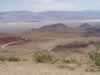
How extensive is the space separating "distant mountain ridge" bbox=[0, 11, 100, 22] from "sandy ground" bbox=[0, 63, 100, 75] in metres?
1.26

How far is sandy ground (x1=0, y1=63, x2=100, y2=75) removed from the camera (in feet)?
22.2

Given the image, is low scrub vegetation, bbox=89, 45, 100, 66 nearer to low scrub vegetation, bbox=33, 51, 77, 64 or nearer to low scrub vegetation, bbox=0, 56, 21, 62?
low scrub vegetation, bbox=33, 51, 77, 64

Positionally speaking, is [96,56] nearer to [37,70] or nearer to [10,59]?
[37,70]

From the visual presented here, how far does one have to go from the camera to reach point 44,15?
22.6 ft

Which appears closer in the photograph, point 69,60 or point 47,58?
point 69,60

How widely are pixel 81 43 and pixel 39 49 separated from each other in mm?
1161

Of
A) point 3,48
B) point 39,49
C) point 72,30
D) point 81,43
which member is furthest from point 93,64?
point 3,48

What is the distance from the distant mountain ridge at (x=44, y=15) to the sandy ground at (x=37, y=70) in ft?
4.14

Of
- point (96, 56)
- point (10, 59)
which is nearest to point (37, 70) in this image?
point (10, 59)

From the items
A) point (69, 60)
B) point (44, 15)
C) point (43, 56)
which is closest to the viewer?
point (44, 15)

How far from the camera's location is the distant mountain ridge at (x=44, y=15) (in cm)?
681

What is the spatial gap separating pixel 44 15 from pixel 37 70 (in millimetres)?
1480

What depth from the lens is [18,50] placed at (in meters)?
7.12

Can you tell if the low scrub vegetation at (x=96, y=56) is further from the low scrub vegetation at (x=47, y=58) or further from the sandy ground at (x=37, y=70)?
the low scrub vegetation at (x=47, y=58)
